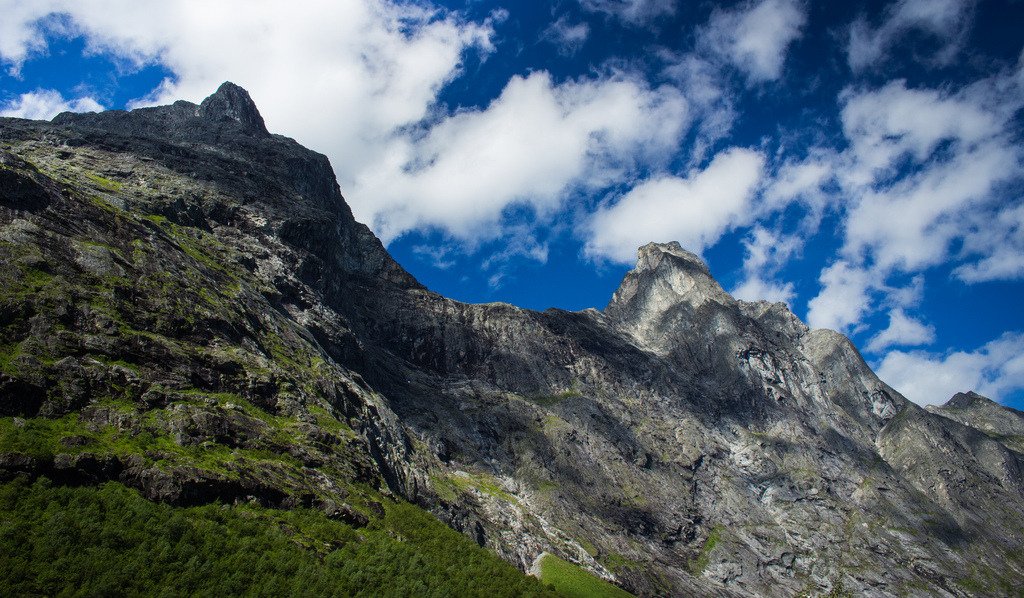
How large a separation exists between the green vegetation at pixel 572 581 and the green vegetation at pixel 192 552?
3672 centimetres

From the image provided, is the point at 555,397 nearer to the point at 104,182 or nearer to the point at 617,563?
the point at 617,563

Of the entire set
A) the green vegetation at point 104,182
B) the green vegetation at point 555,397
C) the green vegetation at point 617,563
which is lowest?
the green vegetation at point 617,563

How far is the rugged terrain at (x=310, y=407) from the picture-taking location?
53.0 m

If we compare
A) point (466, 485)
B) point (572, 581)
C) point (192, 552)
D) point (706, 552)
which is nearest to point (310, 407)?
point (192, 552)

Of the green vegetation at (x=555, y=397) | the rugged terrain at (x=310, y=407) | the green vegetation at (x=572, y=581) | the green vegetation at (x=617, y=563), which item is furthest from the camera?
the green vegetation at (x=555, y=397)

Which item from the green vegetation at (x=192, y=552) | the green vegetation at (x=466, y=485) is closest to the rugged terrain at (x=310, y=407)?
the green vegetation at (x=466, y=485)

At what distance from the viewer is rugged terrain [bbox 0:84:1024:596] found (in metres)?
53.0

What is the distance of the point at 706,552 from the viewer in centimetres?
15738

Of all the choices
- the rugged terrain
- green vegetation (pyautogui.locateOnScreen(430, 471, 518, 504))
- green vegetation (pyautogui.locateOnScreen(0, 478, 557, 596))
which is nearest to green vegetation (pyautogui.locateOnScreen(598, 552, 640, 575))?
the rugged terrain

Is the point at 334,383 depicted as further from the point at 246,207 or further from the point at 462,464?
the point at 246,207

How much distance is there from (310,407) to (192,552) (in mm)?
38881

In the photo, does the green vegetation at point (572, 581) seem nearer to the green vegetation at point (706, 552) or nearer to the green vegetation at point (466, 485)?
the green vegetation at point (466, 485)

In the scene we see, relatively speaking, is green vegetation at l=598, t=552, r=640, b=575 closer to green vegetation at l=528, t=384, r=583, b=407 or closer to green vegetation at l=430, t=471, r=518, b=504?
green vegetation at l=430, t=471, r=518, b=504

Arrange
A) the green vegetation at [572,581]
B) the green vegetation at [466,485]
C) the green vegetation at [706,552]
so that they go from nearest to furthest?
1. the green vegetation at [572,581]
2. the green vegetation at [466,485]
3. the green vegetation at [706,552]
